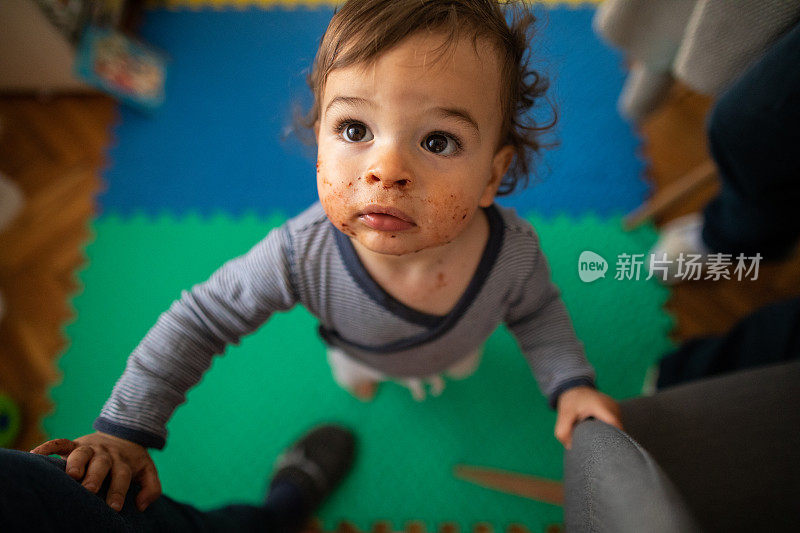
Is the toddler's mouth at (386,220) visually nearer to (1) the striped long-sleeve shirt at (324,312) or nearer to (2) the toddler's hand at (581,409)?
(1) the striped long-sleeve shirt at (324,312)

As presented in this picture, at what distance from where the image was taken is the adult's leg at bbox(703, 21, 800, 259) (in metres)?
0.54

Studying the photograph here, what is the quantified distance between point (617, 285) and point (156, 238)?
3.05ft

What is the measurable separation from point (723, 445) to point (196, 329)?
0.59 meters

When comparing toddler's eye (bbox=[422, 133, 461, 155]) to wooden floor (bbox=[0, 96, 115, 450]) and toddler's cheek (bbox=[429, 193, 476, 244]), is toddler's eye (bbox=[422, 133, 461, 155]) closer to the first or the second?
toddler's cheek (bbox=[429, 193, 476, 244])

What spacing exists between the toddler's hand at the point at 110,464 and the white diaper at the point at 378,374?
31 cm

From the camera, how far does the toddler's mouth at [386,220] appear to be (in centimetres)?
41

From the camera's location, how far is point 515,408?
912mm

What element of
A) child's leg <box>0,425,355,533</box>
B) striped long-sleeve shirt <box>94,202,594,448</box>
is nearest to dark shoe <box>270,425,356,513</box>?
child's leg <box>0,425,355,533</box>

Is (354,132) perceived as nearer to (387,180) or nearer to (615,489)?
(387,180)

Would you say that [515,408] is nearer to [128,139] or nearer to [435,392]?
[435,392]

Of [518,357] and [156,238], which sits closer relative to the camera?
[518,357]

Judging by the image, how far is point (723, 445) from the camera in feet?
1.69

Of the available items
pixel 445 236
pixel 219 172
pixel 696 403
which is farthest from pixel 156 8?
pixel 696 403

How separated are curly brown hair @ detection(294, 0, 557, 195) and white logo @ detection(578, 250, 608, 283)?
240mm
